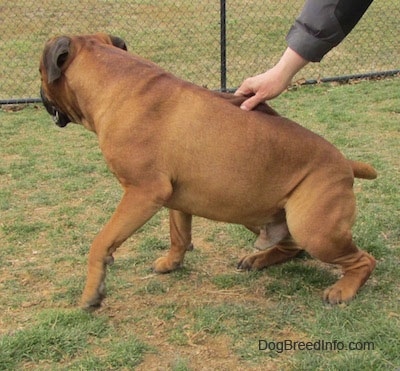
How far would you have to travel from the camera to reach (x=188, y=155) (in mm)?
3602

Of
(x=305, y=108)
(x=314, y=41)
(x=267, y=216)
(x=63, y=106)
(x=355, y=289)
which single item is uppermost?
(x=314, y=41)

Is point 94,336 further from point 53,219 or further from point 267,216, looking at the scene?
point 53,219

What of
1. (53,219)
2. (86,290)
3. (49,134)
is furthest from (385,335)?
(49,134)

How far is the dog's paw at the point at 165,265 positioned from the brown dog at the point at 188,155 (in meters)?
0.62

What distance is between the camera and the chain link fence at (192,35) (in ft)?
36.4

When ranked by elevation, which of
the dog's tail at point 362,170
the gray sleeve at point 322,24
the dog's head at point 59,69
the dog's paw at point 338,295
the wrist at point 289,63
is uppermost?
the gray sleeve at point 322,24

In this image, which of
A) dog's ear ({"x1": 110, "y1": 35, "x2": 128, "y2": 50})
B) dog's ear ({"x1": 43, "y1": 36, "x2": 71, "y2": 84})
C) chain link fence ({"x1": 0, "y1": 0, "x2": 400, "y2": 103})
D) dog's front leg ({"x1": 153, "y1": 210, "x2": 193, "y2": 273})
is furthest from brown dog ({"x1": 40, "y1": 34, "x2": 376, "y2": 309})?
chain link fence ({"x1": 0, "y1": 0, "x2": 400, "y2": 103})

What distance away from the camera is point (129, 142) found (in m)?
3.51

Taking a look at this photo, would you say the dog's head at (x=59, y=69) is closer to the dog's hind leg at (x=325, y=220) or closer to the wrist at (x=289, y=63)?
the wrist at (x=289, y=63)

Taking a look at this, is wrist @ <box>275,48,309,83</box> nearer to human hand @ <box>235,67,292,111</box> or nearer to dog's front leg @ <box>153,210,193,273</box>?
human hand @ <box>235,67,292,111</box>

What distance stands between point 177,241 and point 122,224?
784 mm

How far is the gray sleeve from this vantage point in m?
3.37

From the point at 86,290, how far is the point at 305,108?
17.9ft

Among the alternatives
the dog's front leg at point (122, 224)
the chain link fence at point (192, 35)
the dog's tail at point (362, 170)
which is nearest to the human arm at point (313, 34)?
the dog's tail at point (362, 170)
